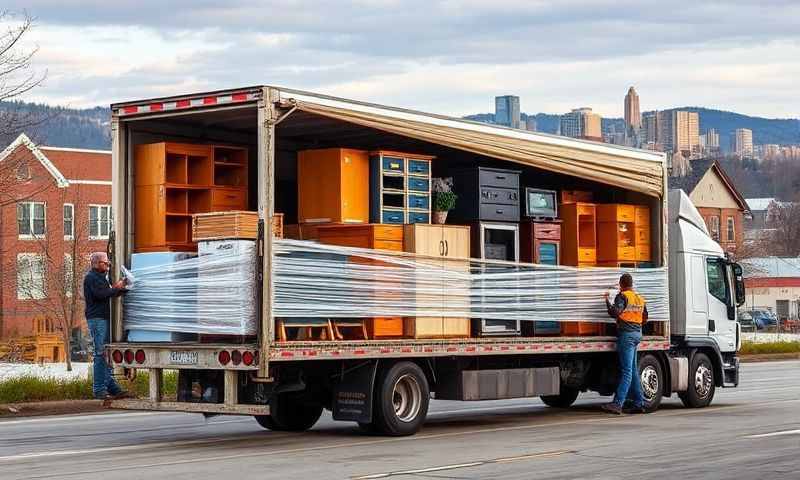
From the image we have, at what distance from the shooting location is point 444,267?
663 inches

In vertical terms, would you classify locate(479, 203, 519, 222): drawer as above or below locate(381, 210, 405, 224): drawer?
above

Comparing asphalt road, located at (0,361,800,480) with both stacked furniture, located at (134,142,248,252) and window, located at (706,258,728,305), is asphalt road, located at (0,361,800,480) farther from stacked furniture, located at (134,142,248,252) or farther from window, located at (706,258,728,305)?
stacked furniture, located at (134,142,248,252)

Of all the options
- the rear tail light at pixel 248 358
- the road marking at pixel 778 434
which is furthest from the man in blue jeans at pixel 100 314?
the road marking at pixel 778 434

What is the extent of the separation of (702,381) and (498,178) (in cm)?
526

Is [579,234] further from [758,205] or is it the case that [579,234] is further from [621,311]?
[758,205]

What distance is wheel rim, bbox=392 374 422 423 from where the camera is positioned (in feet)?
52.8

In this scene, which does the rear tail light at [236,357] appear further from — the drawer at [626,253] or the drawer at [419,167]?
the drawer at [626,253]

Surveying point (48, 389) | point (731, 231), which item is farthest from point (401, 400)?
point (731, 231)

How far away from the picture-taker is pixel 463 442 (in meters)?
15.5

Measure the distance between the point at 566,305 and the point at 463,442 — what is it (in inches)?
156

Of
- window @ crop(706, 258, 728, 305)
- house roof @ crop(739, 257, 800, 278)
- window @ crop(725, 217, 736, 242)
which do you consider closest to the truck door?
window @ crop(706, 258, 728, 305)

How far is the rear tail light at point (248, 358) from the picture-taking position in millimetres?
14328

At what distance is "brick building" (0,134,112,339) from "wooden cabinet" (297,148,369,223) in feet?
79.5

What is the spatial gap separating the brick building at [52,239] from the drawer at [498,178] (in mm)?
23352
